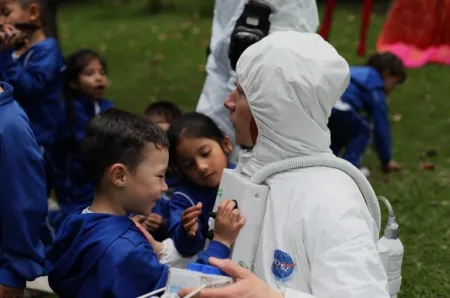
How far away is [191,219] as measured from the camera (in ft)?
10.1

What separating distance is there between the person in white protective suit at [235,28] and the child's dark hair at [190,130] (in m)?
0.40

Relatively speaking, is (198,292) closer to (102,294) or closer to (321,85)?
(102,294)

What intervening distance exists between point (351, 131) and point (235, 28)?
259cm

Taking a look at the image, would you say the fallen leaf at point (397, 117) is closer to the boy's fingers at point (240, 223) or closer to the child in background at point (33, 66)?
the child in background at point (33, 66)

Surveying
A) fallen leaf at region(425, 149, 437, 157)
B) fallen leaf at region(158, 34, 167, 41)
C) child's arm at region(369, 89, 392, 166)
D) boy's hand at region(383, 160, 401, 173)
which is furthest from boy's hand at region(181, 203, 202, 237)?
fallen leaf at region(158, 34, 167, 41)

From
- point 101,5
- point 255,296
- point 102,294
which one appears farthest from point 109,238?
point 101,5

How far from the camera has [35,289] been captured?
4.32 meters

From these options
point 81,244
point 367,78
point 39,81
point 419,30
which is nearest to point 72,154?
point 39,81

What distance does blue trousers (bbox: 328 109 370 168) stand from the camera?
20.6 ft

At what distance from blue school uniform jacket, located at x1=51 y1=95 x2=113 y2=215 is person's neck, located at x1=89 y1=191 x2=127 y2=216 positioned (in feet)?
9.84

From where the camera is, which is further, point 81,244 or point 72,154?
point 72,154

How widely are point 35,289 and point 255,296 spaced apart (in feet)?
7.82

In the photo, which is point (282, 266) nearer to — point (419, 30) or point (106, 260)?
point (106, 260)

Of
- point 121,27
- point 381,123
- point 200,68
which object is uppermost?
point 381,123
